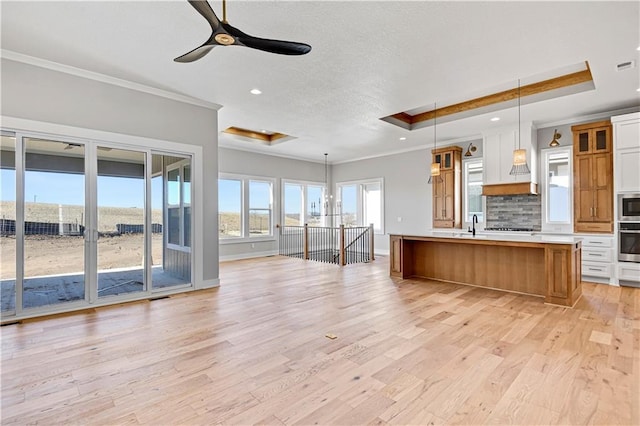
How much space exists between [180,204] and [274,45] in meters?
3.49

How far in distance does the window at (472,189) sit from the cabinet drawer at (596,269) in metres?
Answer: 2.20

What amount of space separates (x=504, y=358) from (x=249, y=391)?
212cm

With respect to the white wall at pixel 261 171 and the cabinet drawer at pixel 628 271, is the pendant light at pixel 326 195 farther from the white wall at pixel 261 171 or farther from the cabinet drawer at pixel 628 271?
the cabinet drawer at pixel 628 271

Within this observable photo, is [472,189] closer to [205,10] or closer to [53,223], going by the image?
[205,10]

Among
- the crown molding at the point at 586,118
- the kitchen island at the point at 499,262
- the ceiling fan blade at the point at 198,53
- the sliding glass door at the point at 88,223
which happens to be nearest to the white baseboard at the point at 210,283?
the sliding glass door at the point at 88,223

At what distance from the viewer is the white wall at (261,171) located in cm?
826

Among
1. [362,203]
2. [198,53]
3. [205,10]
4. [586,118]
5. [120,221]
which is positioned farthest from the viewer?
[362,203]

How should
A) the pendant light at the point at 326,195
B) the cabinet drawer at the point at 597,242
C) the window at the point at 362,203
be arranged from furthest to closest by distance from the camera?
Result: 1. the pendant light at the point at 326,195
2. the window at the point at 362,203
3. the cabinet drawer at the point at 597,242

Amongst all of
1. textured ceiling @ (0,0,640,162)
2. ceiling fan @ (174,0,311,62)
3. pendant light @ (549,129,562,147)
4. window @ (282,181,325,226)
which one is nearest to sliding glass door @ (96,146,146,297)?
textured ceiling @ (0,0,640,162)

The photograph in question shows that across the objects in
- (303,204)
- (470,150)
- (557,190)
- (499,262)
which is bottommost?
(499,262)

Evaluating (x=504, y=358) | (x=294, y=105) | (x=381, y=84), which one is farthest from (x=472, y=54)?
(x=504, y=358)

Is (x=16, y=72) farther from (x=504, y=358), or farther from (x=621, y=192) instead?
(x=621, y=192)

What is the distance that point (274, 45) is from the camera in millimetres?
2482

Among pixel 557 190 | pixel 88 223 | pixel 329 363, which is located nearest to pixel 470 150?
pixel 557 190
